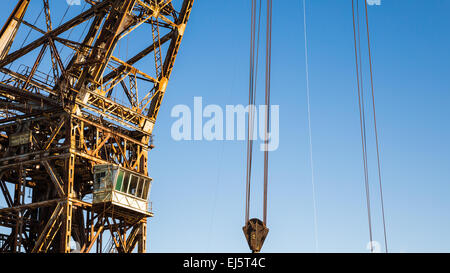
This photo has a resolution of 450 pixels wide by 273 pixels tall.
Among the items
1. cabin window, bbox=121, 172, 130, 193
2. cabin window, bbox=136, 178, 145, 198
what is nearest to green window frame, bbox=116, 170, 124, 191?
cabin window, bbox=121, 172, 130, 193

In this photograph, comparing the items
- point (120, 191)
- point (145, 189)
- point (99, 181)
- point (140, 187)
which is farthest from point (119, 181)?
point (145, 189)

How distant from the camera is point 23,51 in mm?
46312

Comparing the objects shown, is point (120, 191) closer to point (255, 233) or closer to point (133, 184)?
point (133, 184)

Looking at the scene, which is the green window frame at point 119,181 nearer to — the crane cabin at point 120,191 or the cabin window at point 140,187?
the crane cabin at point 120,191

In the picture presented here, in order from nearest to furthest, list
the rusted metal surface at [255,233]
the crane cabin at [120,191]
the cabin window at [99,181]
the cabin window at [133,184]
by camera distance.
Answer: the rusted metal surface at [255,233]
the crane cabin at [120,191]
the cabin window at [99,181]
the cabin window at [133,184]

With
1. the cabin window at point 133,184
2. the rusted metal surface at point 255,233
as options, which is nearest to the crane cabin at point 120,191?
the cabin window at point 133,184

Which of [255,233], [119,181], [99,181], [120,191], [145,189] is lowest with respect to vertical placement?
[255,233]

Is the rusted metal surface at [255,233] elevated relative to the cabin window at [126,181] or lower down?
lower down

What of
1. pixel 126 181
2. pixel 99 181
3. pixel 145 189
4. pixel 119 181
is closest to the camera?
pixel 99 181

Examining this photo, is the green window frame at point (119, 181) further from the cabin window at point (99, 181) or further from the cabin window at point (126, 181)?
the cabin window at point (99, 181)

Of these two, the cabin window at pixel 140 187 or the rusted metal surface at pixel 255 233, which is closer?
the rusted metal surface at pixel 255 233

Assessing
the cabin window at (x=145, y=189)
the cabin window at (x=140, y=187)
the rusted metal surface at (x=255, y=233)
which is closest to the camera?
the rusted metal surface at (x=255, y=233)
